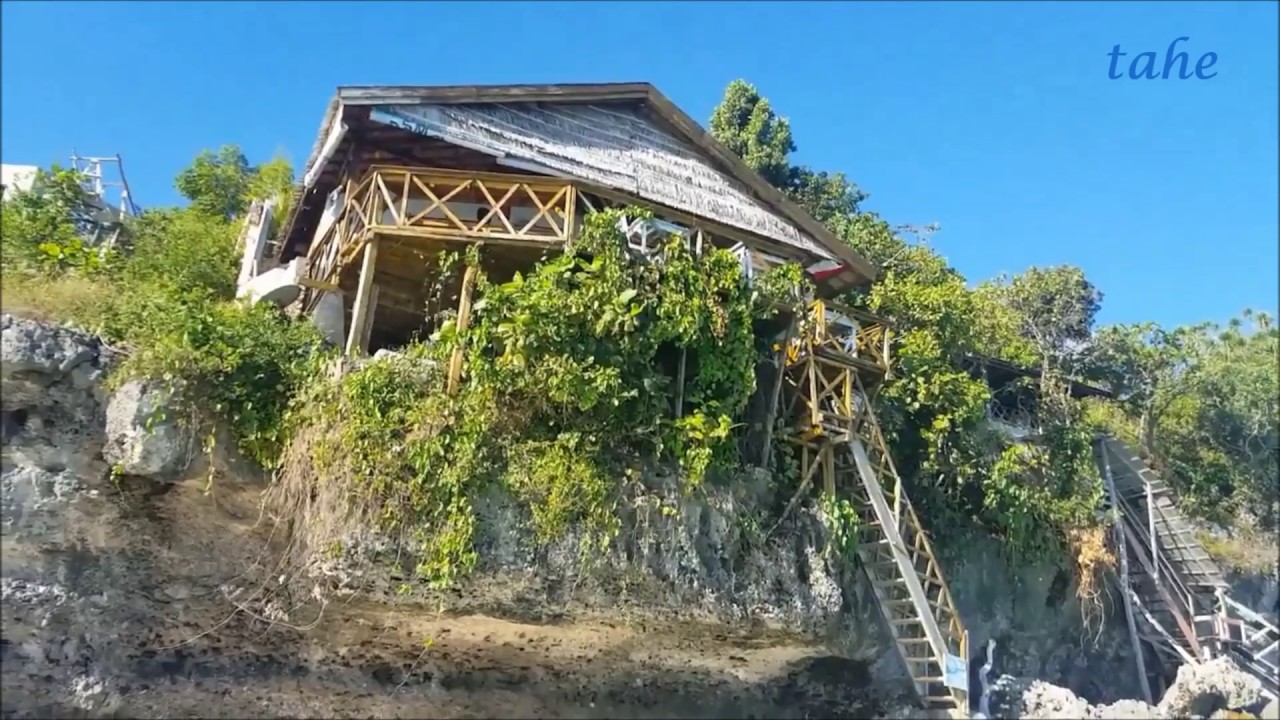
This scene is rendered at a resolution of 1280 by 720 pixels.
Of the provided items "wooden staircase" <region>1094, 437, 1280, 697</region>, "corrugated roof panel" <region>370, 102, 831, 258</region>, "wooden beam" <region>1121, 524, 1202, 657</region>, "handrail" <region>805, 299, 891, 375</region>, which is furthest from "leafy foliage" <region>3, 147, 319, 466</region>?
"wooden beam" <region>1121, 524, 1202, 657</region>

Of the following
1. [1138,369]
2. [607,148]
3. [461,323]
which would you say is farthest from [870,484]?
[1138,369]

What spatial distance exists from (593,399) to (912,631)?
5.46 metres

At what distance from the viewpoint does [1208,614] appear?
16.5 m

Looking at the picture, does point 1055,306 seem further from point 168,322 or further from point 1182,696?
point 168,322

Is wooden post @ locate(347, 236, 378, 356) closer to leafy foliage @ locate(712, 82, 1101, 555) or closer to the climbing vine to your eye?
the climbing vine

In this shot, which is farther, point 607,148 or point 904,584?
point 607,148

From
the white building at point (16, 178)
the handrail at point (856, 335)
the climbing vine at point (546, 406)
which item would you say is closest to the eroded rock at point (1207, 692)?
the handrail at point (856, 335)

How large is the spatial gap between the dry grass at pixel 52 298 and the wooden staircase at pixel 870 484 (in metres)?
7.39

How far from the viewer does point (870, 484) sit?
12266mm

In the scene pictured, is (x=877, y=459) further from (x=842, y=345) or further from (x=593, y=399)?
(x=593, y=399)

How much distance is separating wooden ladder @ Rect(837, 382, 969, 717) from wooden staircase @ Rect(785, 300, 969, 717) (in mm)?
11

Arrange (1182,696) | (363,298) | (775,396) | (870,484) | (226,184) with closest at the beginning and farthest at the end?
(363,298), (775,396), (870,484), (1182,696), (226,184)

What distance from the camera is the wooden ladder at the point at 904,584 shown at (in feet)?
39.1

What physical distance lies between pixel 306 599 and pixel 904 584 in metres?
6.60
